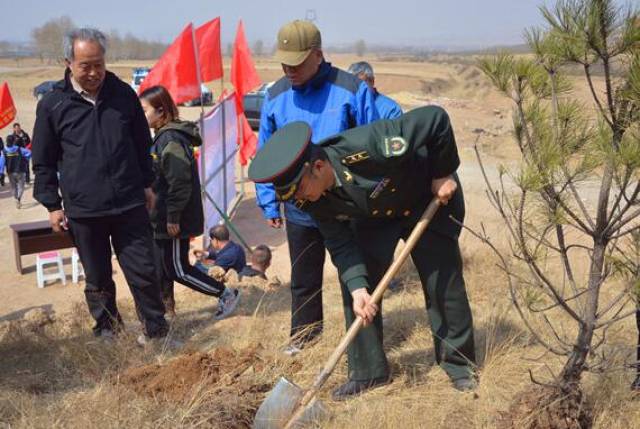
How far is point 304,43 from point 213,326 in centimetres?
212

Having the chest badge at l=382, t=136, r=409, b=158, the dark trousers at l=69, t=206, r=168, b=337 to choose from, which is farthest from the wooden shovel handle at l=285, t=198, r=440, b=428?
the dark trousers at l=69, t=206, r=168, b=337

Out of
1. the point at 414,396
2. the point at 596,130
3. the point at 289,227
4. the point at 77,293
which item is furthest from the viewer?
the point at 77,293

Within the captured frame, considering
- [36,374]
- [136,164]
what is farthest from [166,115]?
[36,374]

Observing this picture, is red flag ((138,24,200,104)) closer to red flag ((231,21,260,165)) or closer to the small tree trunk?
red flag ((231,21,260,165))

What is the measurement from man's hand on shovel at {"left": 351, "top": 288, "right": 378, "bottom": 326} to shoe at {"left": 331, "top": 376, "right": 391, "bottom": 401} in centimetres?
52

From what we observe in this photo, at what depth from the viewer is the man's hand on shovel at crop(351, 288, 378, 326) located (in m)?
2.74

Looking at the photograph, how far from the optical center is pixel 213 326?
14.5ft

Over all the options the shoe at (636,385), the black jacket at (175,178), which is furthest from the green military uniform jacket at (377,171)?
the black jacket at (175,178)

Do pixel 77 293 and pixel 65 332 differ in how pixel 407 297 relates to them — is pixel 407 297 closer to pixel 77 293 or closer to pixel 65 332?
pixel 65 332

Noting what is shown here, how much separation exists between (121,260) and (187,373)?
1.02m

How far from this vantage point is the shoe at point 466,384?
3.07 m

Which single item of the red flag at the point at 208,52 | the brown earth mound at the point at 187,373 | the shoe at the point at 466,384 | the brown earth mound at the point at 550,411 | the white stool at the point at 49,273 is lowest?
the white stool at the point at 49,273

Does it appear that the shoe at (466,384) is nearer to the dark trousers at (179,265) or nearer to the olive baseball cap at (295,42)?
the olive baseball cap at (295,42)

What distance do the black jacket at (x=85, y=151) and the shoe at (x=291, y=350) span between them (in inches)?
46.9
